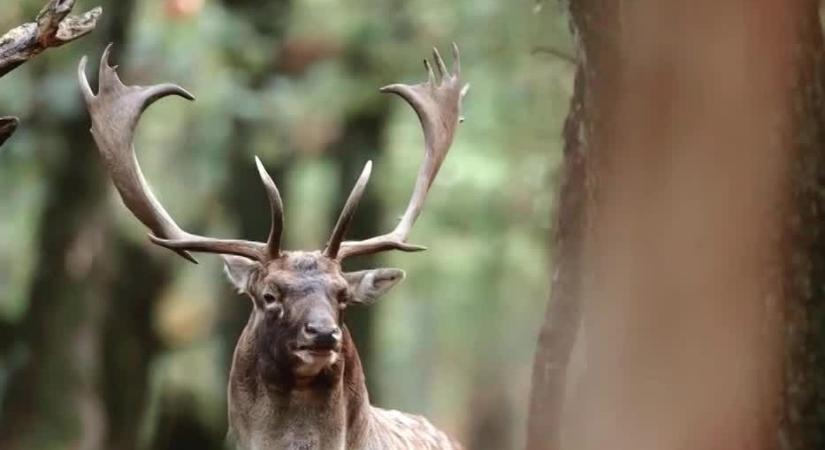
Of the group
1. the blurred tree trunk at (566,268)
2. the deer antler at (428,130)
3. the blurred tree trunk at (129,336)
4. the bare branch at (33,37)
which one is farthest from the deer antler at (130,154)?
the blurred tree trunk at (129,336)

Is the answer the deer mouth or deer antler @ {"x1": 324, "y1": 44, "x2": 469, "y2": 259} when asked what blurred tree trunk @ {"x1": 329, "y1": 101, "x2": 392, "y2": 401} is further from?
the deer mouth

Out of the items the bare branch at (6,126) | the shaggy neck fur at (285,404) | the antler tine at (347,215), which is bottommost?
the shaggy neck fur at (285,404)

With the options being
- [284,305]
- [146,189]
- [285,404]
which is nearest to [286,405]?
[285,404]

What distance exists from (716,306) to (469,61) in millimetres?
14498

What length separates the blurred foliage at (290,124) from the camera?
61.5ft

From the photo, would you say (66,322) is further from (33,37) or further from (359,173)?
(33,37)

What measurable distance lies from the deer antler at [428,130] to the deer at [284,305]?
1cm

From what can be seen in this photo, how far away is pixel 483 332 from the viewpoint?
35.1 metres

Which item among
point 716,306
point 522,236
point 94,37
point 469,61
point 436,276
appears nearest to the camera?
point 716,306

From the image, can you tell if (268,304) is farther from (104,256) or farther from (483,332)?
(483,332)

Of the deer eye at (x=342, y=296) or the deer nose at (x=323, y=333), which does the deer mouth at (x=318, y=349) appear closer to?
the deer nose at (x=323, y=333)

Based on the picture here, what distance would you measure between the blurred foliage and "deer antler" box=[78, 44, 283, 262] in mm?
5547

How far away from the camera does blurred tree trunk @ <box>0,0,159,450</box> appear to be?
18.2m

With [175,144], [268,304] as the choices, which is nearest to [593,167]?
[268,304]
